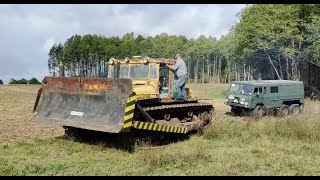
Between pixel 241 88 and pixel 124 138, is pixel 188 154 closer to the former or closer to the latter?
pixel 124 138

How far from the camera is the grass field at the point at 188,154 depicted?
7.91 meters

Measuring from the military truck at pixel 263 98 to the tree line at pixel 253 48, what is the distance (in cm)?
726

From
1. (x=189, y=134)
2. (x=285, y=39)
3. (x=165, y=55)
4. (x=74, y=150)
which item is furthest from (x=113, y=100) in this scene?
(x=165, y=55)

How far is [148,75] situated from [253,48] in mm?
27945

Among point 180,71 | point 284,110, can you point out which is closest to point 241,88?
point 284,110

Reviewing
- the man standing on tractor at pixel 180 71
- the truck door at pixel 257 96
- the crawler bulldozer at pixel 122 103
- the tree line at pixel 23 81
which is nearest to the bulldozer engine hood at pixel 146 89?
the crawler bulldozer at pixel 122 103

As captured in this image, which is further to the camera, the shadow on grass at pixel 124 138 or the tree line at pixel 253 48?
the tree line at pixel 253 48

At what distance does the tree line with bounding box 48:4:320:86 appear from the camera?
31.6 metres

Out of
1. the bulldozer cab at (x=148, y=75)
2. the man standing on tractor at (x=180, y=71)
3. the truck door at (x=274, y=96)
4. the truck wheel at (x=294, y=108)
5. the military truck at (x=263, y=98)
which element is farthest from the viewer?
the truck wheel at (x=294, y=108)

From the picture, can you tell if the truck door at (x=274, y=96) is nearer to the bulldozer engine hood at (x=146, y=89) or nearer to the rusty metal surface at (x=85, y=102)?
the bulldozer engine hood at (x=146, y=89)

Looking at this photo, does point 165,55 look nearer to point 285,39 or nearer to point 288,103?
point 285,39

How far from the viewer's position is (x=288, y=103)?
21547 millimetres

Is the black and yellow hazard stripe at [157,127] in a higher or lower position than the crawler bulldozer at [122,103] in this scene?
lower

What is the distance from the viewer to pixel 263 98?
19.9 meters
